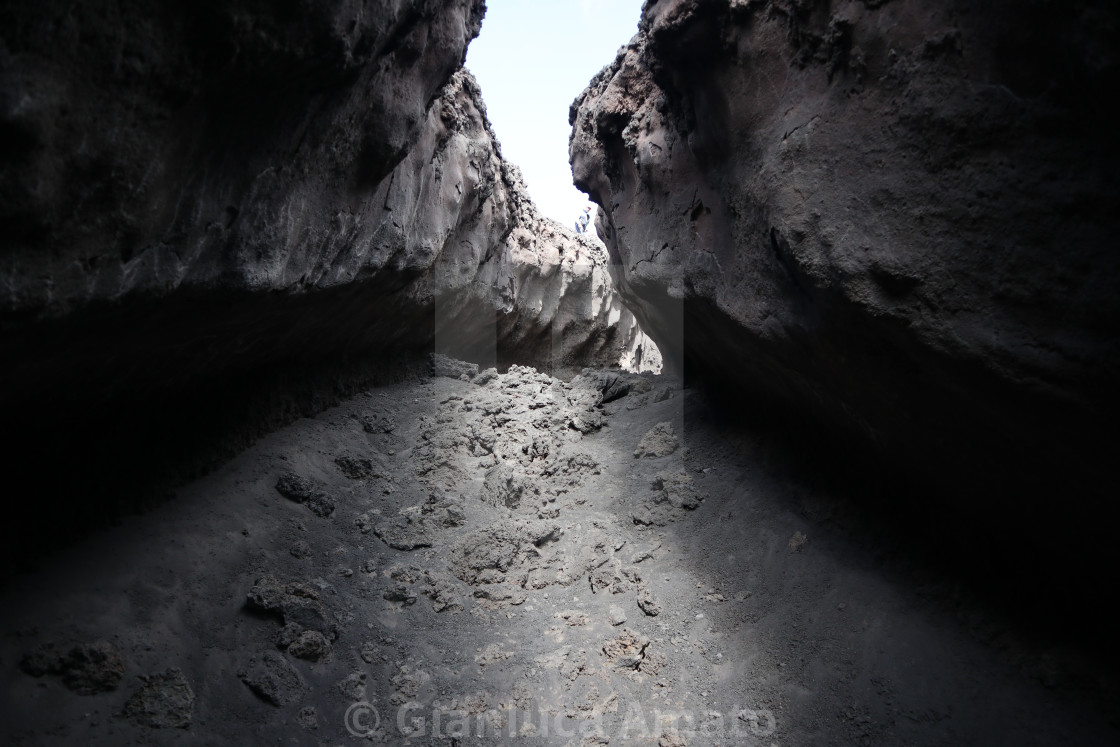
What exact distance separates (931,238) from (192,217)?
2931mm

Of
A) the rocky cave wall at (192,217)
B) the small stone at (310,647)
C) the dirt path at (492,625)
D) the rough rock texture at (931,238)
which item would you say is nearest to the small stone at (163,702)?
the dirt path at (492,625)

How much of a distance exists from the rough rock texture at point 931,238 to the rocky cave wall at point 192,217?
6.47ft

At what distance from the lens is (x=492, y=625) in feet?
12.9

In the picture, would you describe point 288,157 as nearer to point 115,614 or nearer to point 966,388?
point 115,614

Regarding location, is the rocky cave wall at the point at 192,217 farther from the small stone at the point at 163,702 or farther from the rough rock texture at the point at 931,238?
the rough rock texture at the point at 931,238

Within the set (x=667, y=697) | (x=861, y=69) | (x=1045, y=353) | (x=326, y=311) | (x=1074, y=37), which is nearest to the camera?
(x=1074, y=37)

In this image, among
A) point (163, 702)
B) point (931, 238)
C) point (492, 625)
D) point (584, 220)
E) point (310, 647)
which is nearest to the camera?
point (931, 238)

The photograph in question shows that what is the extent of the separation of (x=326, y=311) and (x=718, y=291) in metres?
2.67

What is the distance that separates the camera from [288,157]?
320 cm

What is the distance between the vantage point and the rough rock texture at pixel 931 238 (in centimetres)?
229

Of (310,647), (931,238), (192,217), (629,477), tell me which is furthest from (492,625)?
(931,238)

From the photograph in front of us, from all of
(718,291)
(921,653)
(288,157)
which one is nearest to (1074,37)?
(718,291)

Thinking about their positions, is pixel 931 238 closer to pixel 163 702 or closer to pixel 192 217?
pixel 192 217

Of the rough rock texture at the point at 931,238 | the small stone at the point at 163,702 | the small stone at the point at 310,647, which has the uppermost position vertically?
the rough rock texture at the point at 931,238
